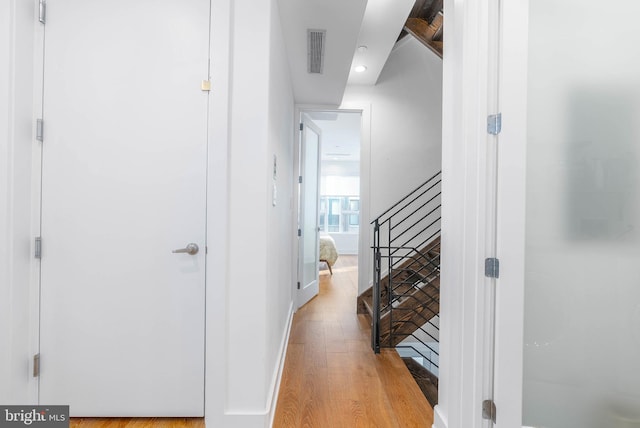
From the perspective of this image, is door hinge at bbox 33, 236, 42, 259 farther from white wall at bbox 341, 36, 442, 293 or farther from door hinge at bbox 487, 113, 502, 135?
white wall at bbox 341, 36, 442, 293

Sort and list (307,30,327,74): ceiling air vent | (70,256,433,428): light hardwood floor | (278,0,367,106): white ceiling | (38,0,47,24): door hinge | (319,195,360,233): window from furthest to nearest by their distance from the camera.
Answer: (319,195,360,233): window → (307,30,327,74): ceiling air vent → (278,0,367,106): white ceiling → (70,256,433,428): light hardwood floor → (38,0,47,24): door hinge

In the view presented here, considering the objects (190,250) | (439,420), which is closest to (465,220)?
(439,420)

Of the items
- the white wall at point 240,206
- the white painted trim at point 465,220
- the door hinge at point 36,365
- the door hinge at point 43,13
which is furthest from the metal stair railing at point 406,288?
the door hinge at point 43,13

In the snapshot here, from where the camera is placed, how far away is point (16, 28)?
1.49m

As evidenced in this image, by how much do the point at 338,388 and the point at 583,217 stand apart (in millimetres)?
1773

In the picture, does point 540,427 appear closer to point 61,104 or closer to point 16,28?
point 61,104

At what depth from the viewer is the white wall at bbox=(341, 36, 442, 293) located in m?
3.87

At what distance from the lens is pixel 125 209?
65.6 inches

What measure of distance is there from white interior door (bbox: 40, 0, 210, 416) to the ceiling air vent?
0.91m

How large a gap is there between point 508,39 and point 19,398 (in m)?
2.92

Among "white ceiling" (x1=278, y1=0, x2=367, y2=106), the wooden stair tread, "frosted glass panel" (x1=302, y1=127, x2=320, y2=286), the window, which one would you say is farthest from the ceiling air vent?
the window

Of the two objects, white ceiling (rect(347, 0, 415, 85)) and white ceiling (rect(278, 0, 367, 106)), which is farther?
white ceiling (rect(347, 0, 415, 85))

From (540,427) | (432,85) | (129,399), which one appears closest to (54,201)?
(129,399)

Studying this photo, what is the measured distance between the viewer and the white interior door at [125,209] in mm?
1638
